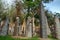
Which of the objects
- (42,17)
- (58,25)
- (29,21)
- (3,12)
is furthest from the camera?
(3,12)

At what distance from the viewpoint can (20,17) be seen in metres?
20.8

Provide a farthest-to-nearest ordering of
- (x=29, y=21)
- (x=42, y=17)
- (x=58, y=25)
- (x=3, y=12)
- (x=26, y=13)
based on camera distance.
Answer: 1. (x=3, y=12)
2. (x=26, y=13)
3. (x=29, y=21)
4. (x=42, y=17)
5. (x=58, y=25)

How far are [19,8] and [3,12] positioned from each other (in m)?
4.23

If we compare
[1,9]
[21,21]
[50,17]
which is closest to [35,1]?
[21,21]

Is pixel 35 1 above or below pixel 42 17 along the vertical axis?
above

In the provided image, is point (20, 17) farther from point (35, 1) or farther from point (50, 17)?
A: point (50, 17)

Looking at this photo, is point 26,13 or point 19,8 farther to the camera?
point 26,13

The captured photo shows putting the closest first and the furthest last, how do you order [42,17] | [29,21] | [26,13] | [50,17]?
[42,17] → [29,21] → [26,13] → [50,17]

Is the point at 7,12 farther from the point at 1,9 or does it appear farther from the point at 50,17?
the point at 50,17

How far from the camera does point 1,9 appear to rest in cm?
2367

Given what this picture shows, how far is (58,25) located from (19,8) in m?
6.82

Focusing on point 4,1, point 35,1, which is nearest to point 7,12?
point 4,1

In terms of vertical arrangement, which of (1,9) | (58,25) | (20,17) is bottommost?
(58,25)

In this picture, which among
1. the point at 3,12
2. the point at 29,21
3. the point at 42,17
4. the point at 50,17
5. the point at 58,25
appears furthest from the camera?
the point at 50,17
